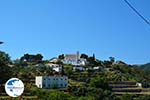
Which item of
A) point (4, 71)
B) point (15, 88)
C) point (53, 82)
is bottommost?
point (15, 88)

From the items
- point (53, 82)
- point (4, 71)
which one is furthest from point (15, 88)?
point (53, 82)

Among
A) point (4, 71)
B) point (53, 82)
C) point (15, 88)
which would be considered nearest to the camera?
point (15, 88)

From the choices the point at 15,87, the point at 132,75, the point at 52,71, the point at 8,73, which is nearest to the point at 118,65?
the point at 132,75

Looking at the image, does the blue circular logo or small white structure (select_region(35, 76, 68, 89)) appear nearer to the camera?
the blue circular logo

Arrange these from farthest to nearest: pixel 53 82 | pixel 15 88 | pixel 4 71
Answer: pixel 53 82 → pixel 4 71 → pixel 15 88

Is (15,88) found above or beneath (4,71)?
beneath

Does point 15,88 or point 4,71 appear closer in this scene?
point 15,88

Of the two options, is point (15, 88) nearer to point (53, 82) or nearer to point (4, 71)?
point (4, 71)

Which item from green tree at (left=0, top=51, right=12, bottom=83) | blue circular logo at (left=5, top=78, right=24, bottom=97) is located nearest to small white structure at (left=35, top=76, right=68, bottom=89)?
green tree at (left=0, top=51, right=12, bottom=83)

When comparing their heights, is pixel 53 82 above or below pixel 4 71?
above

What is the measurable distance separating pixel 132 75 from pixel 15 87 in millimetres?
111432

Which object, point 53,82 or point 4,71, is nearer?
point 4,71

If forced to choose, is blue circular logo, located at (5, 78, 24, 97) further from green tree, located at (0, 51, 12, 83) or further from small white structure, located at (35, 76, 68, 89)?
small white structure, located at (35, 76, 68, 89)

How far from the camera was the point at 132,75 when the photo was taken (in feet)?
395
